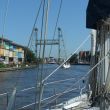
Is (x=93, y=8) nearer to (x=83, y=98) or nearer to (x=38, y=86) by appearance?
(x=38, y=86)

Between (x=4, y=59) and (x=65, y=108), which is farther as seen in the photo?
(x=4, y=59)

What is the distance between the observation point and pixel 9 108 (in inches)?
178

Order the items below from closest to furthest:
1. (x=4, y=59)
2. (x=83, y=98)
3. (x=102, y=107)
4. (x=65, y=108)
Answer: (x=102, y=107) < (x=65, y=108) < (x=83, y=98) < (x=4, y=59)

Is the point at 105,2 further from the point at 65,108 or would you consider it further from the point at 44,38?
the point at 65,108

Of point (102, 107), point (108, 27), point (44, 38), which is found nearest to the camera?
point (44, 38)

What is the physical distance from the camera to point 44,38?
445cm

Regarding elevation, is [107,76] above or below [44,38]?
below

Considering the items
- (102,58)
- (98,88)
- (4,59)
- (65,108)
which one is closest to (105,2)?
(102,58)

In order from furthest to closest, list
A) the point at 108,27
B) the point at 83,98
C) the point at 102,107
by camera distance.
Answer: the point at 83,98, the point at 108,27, the point at 102,107

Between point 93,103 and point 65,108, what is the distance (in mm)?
1540

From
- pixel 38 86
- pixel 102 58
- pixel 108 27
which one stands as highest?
pixel 108 27

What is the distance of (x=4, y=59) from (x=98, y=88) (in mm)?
93859

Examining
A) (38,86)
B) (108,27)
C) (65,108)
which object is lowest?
(65,108)

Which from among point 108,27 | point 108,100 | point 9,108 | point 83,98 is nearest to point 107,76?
point 108,100
